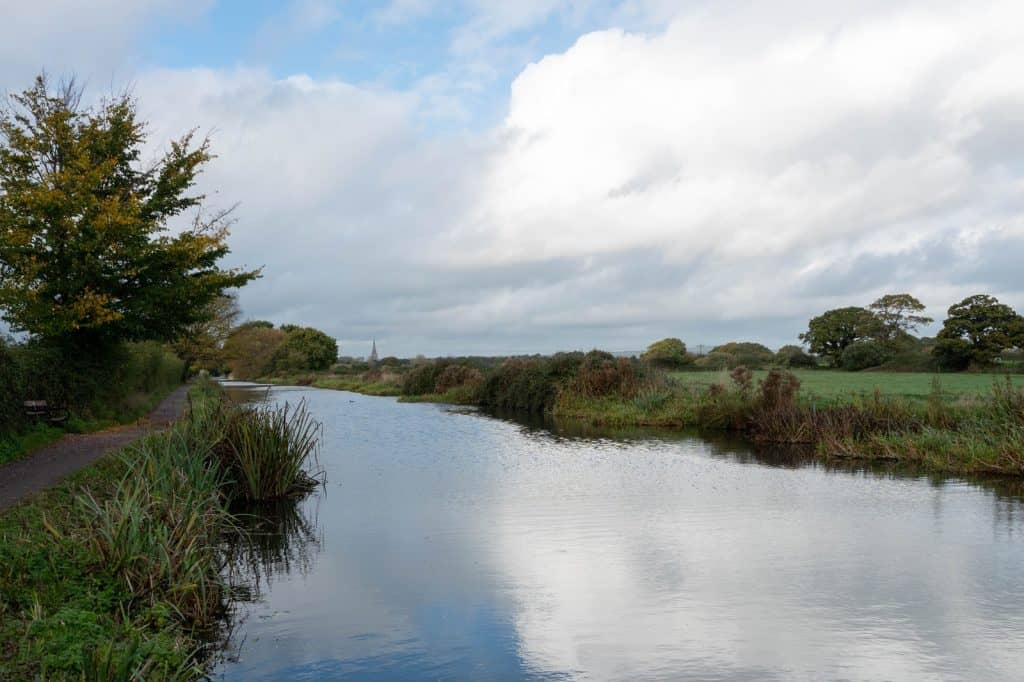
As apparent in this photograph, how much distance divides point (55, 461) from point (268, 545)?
17.8 feet

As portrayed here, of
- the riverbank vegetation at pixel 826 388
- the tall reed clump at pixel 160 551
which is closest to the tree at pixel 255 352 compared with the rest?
the riverbank vegetation at pixel 826 388

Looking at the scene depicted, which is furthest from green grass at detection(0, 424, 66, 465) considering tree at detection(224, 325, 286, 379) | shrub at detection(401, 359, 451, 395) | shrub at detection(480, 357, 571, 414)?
tree at detection(224, 325, 286, 379)

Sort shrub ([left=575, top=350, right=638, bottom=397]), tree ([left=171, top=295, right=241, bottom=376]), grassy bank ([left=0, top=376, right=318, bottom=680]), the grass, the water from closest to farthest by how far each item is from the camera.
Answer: grassy bank ([left=0, top=376, right=318, bottom=680]) → the water → shrub ([left=575, top=350, right=638, bottom=397]) → tree ([left=171, top=295, right=241, bottom=376]) → the grass

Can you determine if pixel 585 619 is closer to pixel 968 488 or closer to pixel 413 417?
pixel 968 488

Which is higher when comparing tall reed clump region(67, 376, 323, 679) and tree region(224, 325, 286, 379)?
tree region(224, 325, 286, 379)

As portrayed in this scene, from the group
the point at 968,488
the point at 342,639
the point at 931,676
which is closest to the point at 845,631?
the point at 931,676

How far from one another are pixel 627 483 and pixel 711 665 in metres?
9.75

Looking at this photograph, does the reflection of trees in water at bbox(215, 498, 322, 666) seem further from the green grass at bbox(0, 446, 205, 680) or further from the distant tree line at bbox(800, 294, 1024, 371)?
Result: the distant tree line at bbox(800, 294, 1024, 371)

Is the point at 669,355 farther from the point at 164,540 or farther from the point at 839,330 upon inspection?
the point at 164,540

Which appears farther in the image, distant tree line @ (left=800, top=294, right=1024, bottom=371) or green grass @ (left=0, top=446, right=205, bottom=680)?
distant tree line @ (left=800, top=294, right=1024, bottom=371)

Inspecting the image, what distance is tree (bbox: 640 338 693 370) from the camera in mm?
54250

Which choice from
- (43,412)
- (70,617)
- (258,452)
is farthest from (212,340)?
(70,617)

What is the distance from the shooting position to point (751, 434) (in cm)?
2575

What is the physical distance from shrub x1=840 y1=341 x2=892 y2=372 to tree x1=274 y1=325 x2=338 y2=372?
2355 inches
